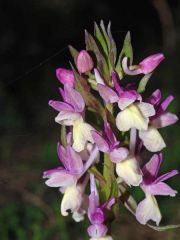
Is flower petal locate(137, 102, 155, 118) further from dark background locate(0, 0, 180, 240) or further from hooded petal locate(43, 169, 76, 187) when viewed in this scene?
dark background locate(0, 0, 180, 240)

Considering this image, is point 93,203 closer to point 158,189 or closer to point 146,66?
point 158,189

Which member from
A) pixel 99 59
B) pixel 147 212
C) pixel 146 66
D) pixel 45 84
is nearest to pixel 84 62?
pixel 99 59

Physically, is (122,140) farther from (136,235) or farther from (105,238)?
(136,235)

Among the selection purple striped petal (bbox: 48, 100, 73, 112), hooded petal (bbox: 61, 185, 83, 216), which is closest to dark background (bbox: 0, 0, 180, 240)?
hooded petal (bbox: 61, 185, 83, 216)

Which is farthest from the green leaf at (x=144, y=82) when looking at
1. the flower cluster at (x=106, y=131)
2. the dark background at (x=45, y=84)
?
the dark background at (x=45, y=84)

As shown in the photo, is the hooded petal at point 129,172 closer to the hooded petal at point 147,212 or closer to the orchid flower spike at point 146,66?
the hooded petal at point 147,212
